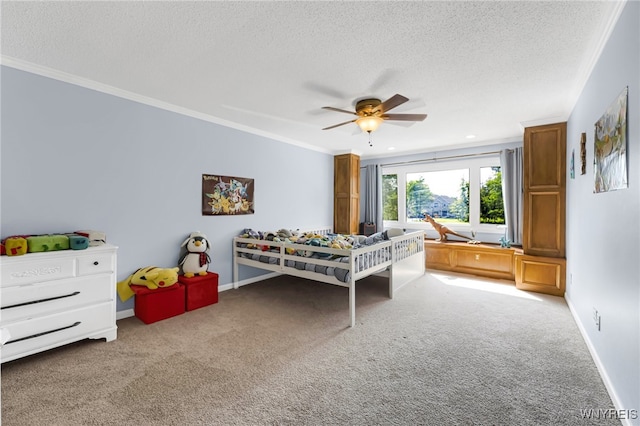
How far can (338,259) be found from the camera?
3.18 m

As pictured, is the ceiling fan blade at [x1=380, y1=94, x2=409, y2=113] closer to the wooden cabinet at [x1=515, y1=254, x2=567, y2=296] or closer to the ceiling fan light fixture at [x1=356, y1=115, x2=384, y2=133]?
the ceiling fan light fixture at [x1=356, y1=115, x2=384, y2=133]

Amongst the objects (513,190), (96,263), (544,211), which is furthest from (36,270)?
(513,190)

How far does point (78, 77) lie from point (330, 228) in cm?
465

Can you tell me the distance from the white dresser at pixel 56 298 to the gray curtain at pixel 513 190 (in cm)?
558

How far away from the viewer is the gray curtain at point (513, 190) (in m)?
4.77

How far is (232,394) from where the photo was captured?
6.15ft

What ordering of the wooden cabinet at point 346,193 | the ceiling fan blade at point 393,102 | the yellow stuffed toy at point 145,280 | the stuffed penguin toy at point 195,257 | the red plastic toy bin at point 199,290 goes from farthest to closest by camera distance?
the wooden cabinet at point 346,193
the stuffed penguin toy at point 195,257
the red plastic toy bin at point 199,290
the yellow stuffed toy at point 145,280
the ceiling fan blade at point 393,102

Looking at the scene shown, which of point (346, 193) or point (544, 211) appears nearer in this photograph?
point (544, 211)

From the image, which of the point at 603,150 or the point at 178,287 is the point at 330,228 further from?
the point at 603,150

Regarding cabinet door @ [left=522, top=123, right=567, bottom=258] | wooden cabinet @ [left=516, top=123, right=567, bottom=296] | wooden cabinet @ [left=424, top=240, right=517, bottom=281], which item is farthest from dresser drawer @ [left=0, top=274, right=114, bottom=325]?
cabinet door @ [left=522, top=123, right=567, bottom=258]

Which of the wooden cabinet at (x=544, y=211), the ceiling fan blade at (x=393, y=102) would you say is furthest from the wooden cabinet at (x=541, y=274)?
the ceiling fan blade at (x=393, y=102)

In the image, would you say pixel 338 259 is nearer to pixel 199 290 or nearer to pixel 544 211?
pixel 199 290

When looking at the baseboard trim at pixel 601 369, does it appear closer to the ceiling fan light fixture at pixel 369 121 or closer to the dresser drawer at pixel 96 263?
the ceiling fan light fixture at pixel 369 121

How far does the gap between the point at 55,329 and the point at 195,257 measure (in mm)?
1427
